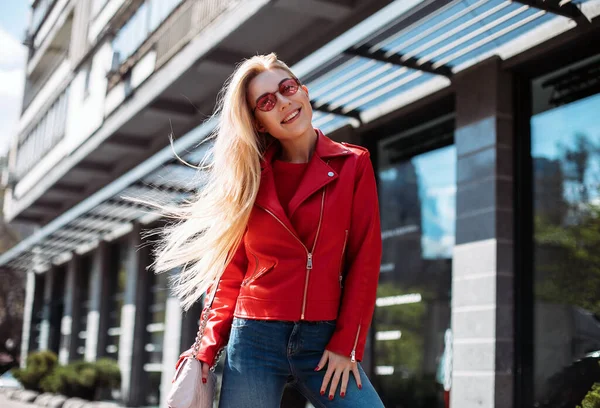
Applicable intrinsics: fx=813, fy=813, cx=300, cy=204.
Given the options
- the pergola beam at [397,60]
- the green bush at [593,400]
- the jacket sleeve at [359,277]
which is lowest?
the green bush at [593,400]

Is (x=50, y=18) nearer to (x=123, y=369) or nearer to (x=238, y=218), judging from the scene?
(x=123, y=369)

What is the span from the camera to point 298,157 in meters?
3.11

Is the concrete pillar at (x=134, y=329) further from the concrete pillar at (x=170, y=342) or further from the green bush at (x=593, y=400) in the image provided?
the green bush at (x=593, y=400)

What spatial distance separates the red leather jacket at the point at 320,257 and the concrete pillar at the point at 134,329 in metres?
14.0

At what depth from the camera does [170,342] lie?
50.0ft

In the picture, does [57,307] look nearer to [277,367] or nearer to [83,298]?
[83,298]

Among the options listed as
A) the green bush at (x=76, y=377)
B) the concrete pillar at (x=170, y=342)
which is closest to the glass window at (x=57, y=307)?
the green bush at (x=76, y=377)

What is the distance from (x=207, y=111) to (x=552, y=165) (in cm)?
576

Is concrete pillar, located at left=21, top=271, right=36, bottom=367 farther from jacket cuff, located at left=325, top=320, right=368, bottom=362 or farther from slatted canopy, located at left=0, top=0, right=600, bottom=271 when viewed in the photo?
jacket cuff, located at left=325, top=320, right=368, bottom=362

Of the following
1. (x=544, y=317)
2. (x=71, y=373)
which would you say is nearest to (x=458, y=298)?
(x=544, y=317)

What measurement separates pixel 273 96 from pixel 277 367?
99 centimetres

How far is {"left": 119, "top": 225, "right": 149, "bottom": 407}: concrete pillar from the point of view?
1677 centimetres

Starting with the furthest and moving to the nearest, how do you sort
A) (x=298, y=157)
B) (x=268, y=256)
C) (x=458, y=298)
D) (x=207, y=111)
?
1. (x=207, y=111)
2. (x=458, y=298)
3. (x=298, y=157)
4. (x=268, y=256)

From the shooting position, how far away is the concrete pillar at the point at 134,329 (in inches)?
660
